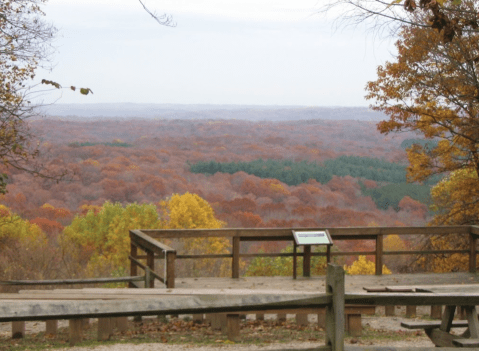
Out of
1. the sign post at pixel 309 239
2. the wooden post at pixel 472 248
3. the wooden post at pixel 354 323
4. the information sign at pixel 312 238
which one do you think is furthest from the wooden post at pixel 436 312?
the wooden post at pixel 472 248

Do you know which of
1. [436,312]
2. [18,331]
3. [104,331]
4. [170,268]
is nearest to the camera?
[104,331]

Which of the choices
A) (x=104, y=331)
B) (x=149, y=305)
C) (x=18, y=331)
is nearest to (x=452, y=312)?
(x=149, y=305)

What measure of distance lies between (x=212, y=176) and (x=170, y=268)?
302ft

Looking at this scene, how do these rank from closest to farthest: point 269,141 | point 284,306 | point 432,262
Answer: point 284,306 → point 432,262 → point 269,141

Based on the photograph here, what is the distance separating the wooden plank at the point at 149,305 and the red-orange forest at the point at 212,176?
43.9 metres

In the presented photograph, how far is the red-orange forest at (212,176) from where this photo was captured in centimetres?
7700

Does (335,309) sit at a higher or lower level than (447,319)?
higher

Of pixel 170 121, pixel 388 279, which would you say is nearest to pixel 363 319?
pixel 388 279

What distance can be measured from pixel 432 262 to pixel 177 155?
316ft

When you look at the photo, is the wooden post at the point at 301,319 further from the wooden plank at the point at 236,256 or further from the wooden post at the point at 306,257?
the wooden post at the point at 306,257

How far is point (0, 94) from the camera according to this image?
10852mm

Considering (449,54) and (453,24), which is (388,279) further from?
(449,54)

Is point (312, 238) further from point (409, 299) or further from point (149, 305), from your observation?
point (149, 305)

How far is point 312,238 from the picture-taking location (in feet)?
35.5
